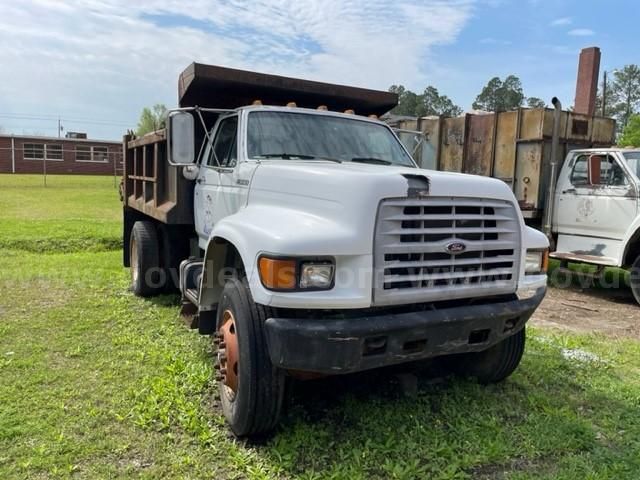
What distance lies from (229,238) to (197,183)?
6.54ft

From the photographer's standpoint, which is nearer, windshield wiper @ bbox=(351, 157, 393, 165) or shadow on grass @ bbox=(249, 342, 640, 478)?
shadow on grass @ bbox=(249, 342, 640, 478)

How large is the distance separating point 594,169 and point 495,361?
16.0ft

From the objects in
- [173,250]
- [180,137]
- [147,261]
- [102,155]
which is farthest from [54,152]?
[180,137]

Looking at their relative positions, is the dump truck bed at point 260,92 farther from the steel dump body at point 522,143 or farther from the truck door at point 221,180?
the steel dump body at point 522,143

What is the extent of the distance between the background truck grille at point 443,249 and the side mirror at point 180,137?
6.79 ft

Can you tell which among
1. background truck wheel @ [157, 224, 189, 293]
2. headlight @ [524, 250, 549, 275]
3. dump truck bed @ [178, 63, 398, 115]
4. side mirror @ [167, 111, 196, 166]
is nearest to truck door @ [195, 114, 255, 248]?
side mirror @ [167, 111, 196, 166]

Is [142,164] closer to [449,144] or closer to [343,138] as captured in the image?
Result: [343,138]

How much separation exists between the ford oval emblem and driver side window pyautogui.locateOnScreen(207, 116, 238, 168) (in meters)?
2.00

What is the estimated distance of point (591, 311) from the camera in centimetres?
739

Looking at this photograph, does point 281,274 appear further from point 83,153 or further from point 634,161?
point 83,153

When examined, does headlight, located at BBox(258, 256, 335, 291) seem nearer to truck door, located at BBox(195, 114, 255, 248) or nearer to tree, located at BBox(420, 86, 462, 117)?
truck door, located at BBox(195, 114, 255, 248)

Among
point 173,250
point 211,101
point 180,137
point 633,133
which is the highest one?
point 633,133

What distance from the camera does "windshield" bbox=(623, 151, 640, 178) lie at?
777cm

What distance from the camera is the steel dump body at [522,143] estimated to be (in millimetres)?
8852
